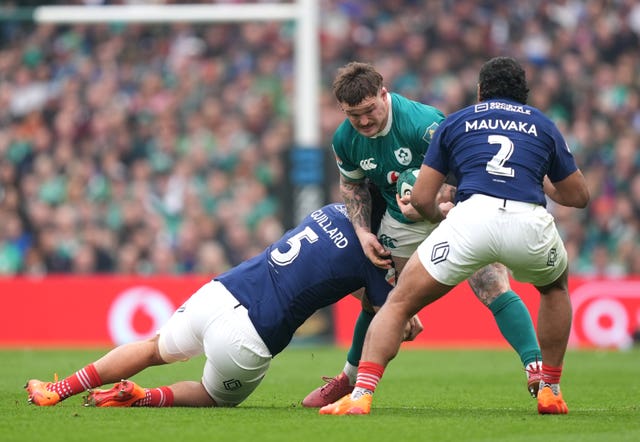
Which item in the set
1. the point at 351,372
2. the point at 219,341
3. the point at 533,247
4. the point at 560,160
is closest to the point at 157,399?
the point at 219,341

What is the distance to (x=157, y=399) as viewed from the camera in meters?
7.37

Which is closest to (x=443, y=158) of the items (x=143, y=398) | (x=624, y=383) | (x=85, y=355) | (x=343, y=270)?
(x=343, y=270)

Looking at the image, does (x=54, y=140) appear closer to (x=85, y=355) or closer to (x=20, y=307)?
(x=20, y=307)

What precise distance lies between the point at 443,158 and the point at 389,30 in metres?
13.3

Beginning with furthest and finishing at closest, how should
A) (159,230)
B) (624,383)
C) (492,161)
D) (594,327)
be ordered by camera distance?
(159,230) < (594,327) < (624,383) < (492,161)

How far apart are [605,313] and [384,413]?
890 cm

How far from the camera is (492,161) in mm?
6715

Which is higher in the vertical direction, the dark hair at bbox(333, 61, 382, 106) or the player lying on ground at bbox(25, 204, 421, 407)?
the dark hair at bbox(333, 61, 382, 106)

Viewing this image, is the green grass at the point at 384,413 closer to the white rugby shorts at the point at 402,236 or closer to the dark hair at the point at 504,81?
the white rugby shorts at the point at 402,236

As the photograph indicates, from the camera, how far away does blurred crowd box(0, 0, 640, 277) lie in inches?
674

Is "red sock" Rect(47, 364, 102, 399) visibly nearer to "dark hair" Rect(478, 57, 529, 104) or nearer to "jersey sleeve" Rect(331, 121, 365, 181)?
"jersey sleeve" Rect(331, 121, 365, 181)

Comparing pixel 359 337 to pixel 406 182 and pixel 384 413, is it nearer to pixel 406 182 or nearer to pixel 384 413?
pixel 384 413

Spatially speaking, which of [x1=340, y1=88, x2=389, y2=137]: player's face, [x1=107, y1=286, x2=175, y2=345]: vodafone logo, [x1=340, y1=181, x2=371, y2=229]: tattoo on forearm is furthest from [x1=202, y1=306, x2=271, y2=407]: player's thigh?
[x1=107, y1=286, x2=175, y2=345]: vodafone logo

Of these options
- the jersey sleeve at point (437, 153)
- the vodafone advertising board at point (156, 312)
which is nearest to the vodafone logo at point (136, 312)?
the vodafone advertising board at point (156, 312)
